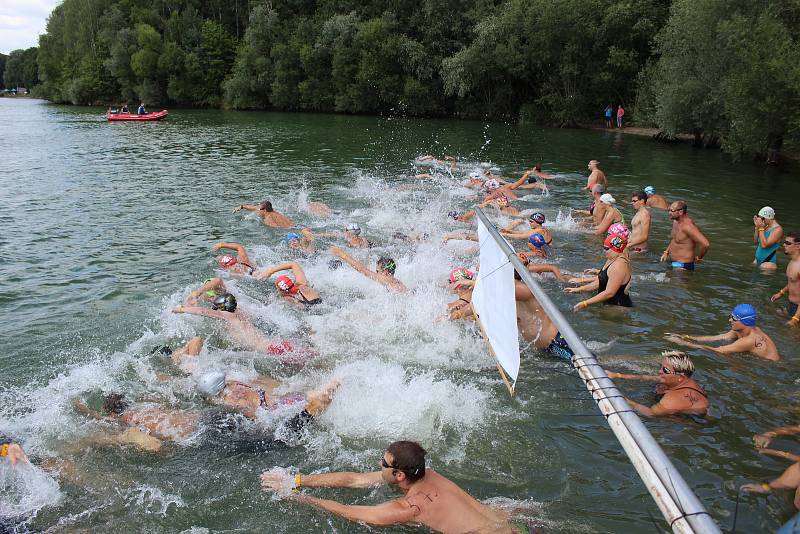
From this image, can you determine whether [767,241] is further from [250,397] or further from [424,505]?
[250,397]

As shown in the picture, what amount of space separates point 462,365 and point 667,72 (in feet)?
100.0

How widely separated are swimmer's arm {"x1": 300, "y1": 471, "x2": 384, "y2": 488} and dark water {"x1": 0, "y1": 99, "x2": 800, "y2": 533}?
0.12 meters

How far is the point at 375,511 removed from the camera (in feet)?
15.8

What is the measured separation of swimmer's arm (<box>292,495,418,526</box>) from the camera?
4594 mm

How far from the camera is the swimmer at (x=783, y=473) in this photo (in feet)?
17.1

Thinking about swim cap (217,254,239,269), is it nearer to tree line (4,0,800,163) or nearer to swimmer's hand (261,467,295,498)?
swimmer's hand (261,467,295,498)

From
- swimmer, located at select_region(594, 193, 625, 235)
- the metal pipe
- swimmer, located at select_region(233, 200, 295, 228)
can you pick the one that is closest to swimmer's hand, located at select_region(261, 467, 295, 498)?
the metal pipe

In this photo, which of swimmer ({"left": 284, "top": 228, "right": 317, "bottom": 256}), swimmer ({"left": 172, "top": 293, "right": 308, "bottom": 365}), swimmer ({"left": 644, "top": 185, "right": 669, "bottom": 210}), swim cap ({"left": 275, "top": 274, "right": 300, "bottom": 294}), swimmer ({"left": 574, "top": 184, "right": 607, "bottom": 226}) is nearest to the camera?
swimmer ({"left": 172, "top": 293, "right": 308, "bottom": 365})

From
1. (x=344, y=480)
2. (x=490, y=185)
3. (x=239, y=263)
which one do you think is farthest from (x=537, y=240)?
(x=344, y=480)

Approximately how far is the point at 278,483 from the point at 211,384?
1.75 metres

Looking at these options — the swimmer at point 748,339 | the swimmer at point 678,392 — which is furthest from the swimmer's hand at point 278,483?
the swimmer at point 748,339

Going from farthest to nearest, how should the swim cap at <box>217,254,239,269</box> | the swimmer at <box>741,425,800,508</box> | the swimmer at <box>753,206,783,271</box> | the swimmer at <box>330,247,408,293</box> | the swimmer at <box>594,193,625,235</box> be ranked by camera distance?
the swimmer at <box>594,193,625,235</box> → the swimmer at <box>753,206,783,271</box> → the swim cap at <box>217,254,239,269</box> → the swimmer at <box>330,247,408,293</box> → the swimmer at <box>741,425,800,508</box>

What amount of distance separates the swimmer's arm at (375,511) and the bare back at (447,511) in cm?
8

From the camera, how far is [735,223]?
1642 centimetres
